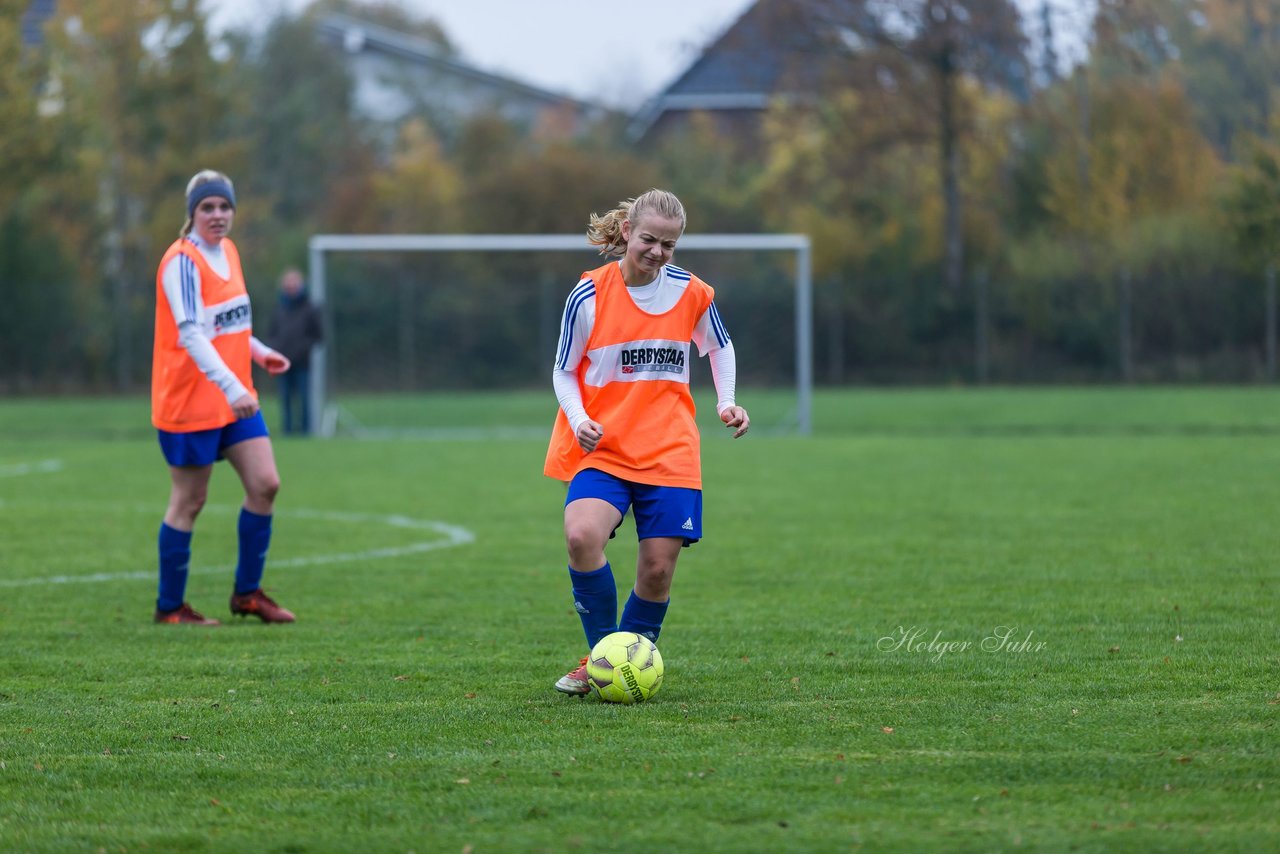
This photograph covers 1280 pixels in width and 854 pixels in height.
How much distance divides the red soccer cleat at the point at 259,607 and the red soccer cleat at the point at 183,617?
0.42ft

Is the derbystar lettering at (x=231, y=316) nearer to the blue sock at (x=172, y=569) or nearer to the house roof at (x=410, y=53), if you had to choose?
the blue sock at (x=172, y=569)

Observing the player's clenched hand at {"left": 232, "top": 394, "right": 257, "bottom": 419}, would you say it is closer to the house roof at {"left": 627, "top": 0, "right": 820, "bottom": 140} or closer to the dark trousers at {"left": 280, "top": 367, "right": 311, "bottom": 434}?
the dark trousers at {"left": 280, "top": 367, "right": 311, "bottom": 434}

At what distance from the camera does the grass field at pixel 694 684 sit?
13.2 ft

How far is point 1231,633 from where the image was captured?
21.1 feet

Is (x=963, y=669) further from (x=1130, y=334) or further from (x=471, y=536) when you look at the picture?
(x=1130, y=334)

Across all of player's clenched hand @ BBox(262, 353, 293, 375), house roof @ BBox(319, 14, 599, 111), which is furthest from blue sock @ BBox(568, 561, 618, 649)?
house roof @ BBox(319, 14, 599, 111)

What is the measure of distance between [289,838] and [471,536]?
665 cm

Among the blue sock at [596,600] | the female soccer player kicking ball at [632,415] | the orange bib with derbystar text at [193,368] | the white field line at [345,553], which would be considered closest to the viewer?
the female soccer player kicking ball at [632,415]

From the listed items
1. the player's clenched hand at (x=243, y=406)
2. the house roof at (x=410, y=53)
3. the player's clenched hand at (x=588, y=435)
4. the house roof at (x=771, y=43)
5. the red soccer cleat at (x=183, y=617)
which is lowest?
the red soccer cleat at (x=183, y=617)

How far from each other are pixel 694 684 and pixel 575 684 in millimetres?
433

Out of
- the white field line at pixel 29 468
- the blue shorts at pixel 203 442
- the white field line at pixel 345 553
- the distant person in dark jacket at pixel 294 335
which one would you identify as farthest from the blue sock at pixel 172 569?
the distant person in dark jacket at pixel 294 335

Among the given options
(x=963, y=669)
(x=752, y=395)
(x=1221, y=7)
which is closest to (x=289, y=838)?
(x=963, y=669)

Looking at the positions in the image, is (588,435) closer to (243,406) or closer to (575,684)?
(575,684)

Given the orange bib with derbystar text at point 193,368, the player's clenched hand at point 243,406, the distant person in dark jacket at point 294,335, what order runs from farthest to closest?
the distant person in dark jacket at point 294,335, the orange bib with derbystar text at point 193,368, the player's clenched hand at point 243,406
